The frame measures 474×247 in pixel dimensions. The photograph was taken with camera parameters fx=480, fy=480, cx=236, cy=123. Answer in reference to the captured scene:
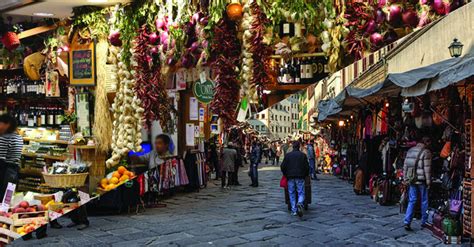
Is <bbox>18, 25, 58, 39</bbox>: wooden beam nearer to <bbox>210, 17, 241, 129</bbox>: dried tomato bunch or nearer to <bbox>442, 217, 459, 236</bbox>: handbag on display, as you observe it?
<bbox>210, 17, 241, 129</bbox>: dried tomato bunch

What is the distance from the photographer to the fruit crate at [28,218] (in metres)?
2.81

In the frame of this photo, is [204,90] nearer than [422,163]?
Yes

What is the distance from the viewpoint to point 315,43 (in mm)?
1790

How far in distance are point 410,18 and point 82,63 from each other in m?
2.11

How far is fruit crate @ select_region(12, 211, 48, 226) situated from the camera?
281 centimetres

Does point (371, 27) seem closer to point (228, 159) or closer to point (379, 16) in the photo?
point (379, 16)

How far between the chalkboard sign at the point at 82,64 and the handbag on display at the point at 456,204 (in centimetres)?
525

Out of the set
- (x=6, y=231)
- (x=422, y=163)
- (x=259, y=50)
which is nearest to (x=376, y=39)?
(x=259, y=50)

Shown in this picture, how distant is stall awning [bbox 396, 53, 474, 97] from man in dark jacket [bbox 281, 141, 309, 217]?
3.72 m

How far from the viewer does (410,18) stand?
1.63 metres

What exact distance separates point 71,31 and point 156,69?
88 cm

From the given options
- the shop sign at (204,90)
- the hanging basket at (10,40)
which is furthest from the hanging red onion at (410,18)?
the hanging basket at (10,40)

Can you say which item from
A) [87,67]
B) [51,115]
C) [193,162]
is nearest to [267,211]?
[193,162]

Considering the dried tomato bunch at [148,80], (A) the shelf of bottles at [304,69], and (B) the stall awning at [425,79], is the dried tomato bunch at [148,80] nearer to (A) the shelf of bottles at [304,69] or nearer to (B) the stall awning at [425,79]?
(A) the shelf of bottles at [304,69]
